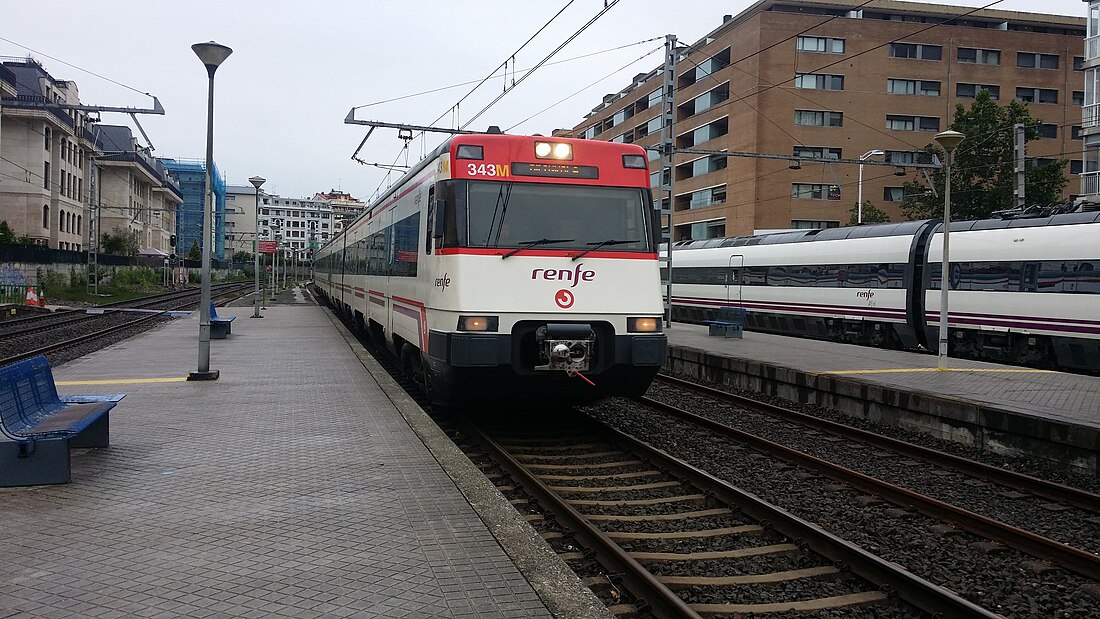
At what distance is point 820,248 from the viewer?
23.3 metres

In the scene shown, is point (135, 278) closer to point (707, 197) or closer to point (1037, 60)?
point (707, 197)

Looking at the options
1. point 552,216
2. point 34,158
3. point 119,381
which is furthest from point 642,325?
point 34,158

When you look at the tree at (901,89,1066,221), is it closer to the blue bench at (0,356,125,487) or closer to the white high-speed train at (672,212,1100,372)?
→ the white high-speed train at (672,212,1100,372)

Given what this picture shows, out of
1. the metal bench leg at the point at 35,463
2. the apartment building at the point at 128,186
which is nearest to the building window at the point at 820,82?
the apartment building at the point at 128,186

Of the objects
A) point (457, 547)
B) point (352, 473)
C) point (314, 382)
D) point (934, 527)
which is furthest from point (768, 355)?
point (457, 547)

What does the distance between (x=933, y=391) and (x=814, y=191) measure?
42.9 meters

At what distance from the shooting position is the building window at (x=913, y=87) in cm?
5350

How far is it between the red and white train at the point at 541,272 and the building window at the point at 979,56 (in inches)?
2078

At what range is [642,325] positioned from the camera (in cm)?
930

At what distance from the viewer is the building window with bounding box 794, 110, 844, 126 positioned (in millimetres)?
52438

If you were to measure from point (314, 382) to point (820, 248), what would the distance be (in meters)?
15.3

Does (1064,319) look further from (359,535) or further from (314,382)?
(359,535)

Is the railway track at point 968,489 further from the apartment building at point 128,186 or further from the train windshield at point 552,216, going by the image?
the apartment building at point 128,186

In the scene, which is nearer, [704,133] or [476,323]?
[476,323]
